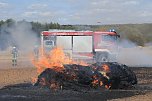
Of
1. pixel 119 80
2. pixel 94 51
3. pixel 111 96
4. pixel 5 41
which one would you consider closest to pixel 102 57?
pixel 94 51

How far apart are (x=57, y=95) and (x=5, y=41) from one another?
28228 millimetres

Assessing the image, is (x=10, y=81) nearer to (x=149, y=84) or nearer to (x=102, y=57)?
(x=149, y=84)

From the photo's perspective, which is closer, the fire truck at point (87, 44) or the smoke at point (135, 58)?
the fire truck at point (87, 44)

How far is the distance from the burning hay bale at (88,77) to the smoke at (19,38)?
23412mm

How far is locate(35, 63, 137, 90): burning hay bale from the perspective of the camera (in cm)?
1705

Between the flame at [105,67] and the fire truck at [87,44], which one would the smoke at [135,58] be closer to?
the fire truck at [87,44]

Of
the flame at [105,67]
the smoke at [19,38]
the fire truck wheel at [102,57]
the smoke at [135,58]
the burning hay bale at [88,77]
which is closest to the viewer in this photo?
the burning hay bale at [88,77]

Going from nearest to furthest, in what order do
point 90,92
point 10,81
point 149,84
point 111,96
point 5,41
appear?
point 111,96, point 90,92, point 149,84, point 10,81, point 5,41

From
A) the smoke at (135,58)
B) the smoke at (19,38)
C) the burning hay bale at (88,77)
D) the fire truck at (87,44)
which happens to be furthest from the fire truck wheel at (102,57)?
the burning hay bale at (88,77)

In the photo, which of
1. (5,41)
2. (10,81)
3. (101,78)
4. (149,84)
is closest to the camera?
(101,78)

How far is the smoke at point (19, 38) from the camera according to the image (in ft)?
137

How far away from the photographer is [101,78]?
1756 cm

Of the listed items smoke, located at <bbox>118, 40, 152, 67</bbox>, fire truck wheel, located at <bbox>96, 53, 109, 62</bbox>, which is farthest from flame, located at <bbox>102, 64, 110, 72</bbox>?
fire truck wheel, located at <bbox>96, 53, 109, 62</bbox>

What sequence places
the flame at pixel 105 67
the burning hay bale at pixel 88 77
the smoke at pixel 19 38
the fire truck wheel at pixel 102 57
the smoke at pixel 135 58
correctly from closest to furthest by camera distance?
the burning hay bale at pixel 88 77 < the flame at pixel 105 67 < the fire truck wheel at pixel 102 57 < the smoke at pixel 135 58 < the smoke at pixel 19 38
